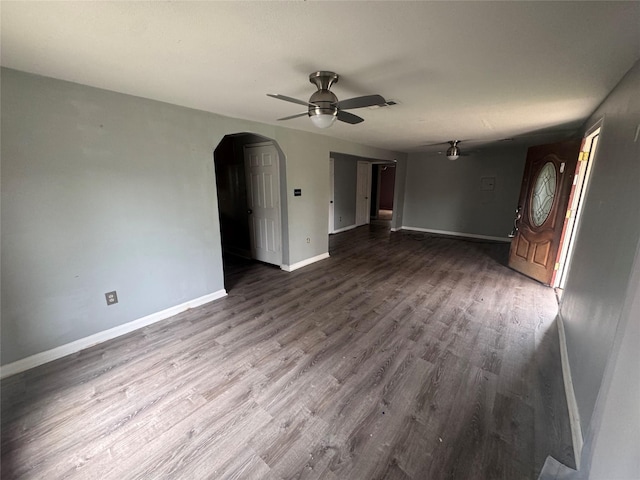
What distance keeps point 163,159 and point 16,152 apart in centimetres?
99

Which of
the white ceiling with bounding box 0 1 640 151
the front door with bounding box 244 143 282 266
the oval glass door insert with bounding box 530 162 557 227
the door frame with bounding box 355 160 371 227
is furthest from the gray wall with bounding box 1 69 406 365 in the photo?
the door frame with bounding box 355 160 371 227

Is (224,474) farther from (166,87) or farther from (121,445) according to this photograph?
(166,87)

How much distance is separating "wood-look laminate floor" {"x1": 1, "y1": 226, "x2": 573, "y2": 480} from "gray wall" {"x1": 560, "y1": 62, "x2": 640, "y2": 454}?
355 millimetres

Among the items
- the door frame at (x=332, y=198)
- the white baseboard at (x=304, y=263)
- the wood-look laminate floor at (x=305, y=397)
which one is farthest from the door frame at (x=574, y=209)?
the door frame at (x=332, y=198)

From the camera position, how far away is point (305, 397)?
1.81 metres

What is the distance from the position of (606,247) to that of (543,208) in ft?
8.67

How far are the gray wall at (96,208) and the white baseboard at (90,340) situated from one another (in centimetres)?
5

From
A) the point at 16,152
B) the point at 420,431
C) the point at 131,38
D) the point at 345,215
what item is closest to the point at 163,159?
the point at 16,152

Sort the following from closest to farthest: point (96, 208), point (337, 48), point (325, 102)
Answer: point (337, 48)
point (325, 102)
point (96, 208)

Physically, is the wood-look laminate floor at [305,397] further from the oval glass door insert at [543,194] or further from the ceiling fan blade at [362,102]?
the ceiling fan blade at [362,102]

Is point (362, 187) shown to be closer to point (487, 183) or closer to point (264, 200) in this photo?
point (487, 183)

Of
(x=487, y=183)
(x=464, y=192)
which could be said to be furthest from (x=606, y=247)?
(x=464, y=192)

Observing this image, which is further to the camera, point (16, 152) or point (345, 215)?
point (345, 215)

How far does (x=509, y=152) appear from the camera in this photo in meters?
5.93
